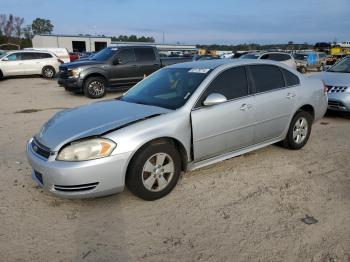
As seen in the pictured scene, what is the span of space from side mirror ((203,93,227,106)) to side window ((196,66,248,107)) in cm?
11

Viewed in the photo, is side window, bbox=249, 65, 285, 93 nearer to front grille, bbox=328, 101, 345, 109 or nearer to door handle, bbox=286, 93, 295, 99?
door handle, bbox=286, 93, 295, 99

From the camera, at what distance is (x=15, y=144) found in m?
6.32

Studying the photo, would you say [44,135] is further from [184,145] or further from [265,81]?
[265,81]

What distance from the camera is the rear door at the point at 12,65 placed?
61.8ft

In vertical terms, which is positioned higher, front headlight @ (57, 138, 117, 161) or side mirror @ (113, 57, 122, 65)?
side mirror @ (113, 57, 122, 65)

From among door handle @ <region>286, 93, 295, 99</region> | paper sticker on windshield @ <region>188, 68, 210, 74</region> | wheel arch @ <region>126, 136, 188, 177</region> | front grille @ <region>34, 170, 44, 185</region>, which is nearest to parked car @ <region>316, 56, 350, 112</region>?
door handle @ <region>286, 93, 295, 99</region>

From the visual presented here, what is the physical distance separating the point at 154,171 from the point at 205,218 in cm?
76

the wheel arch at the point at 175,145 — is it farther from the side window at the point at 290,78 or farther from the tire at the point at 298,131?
the side window at the point at 290,78

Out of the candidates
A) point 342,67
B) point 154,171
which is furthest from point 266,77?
point 342,67

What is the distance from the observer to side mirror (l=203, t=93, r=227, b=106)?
4180 millimetres

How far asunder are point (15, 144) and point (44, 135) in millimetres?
2725

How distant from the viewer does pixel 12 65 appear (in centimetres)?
1905

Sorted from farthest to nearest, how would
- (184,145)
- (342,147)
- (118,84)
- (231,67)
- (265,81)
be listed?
(118,84)
(342,147)
(265,81)
(231,67)
(184,145)

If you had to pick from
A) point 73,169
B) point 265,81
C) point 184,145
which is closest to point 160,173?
point 184,145
